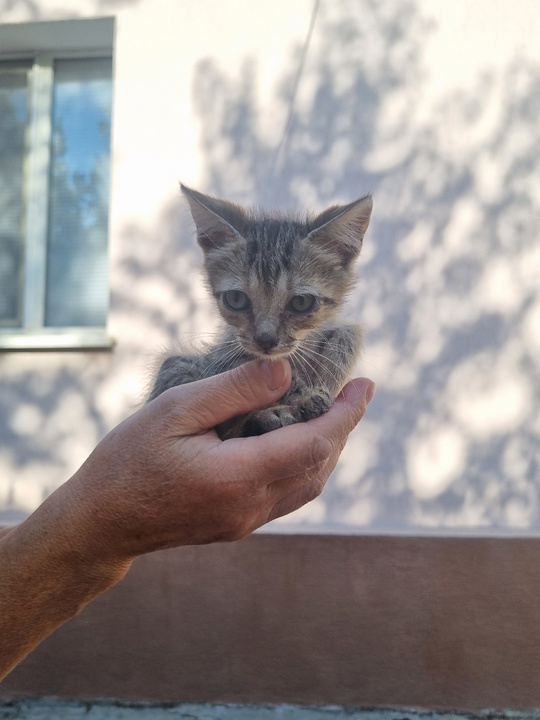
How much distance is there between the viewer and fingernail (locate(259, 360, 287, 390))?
1295mm

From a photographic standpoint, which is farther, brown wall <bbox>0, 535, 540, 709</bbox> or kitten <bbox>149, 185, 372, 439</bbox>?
brown wall <bbox>0, 535, 540, 709</bbox>

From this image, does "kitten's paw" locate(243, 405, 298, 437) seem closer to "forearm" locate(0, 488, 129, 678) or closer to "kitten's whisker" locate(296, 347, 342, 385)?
"kitten's whisker" locate(296, 347, 342, 385)

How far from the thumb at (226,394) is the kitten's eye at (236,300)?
147 millimetres

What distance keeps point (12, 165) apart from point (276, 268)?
103 inches

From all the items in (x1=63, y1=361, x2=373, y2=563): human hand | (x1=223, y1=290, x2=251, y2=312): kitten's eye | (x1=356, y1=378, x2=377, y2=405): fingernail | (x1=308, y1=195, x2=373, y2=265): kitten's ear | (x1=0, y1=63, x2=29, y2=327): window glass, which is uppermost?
(x1=0, y1=63, x2=29, y2=327): window glass

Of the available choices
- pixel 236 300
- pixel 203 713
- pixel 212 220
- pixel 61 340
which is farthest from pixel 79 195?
pixel 203 713

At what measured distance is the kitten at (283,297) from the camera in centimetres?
137

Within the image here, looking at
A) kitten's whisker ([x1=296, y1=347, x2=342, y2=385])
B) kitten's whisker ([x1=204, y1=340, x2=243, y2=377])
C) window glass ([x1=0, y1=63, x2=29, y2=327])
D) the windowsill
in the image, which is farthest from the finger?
window glass ([x1=0, y1=63, x2=29, y2=327])

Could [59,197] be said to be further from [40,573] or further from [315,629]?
[40,573]

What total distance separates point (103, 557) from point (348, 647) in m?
1.28

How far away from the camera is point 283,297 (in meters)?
1.37

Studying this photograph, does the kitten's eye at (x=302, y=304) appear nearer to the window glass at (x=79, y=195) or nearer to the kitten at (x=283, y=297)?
the kitten at (x=283, y=297)

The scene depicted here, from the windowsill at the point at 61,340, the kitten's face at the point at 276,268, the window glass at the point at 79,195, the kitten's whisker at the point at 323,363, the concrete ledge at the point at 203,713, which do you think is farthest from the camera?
the window glass at the point at 79,195

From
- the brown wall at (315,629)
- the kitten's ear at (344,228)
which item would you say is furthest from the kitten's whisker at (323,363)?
the brown wall at (315,629)
